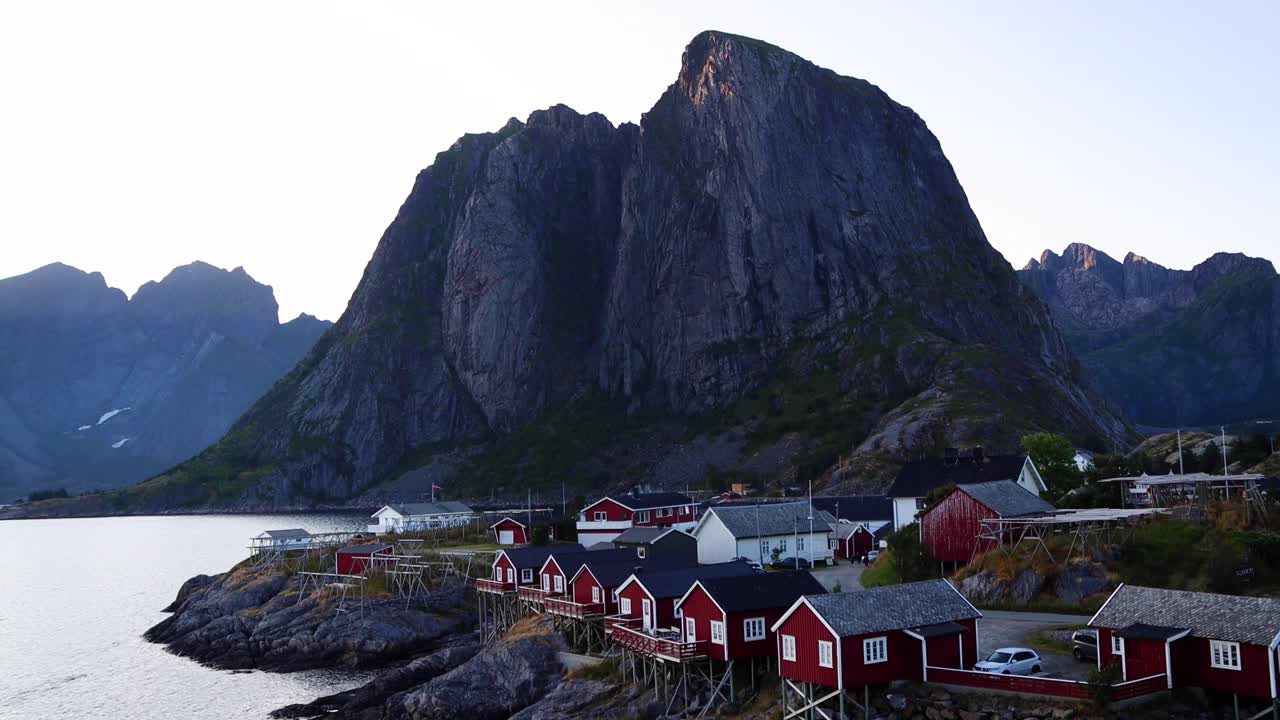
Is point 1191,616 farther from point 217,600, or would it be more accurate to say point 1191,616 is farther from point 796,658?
point 217,600

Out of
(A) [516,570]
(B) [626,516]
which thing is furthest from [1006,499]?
(B) [626,516]

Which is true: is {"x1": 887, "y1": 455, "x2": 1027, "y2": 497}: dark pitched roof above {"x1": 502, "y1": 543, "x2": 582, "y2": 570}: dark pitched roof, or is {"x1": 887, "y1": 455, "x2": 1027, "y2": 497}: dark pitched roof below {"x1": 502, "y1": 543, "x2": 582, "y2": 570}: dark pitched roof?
above

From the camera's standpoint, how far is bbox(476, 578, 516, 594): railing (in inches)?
2635

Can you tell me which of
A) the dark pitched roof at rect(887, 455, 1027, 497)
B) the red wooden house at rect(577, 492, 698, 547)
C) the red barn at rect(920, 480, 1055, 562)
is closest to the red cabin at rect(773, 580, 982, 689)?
the red barn at rect(920, 480, 1055, 562)

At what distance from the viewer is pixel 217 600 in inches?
3376

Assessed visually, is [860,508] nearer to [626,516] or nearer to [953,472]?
[953,472]

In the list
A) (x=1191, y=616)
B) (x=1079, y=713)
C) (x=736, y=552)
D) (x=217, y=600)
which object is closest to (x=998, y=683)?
(x=1079, y=713)

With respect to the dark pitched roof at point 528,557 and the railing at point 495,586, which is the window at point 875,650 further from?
the railing at point 495,586

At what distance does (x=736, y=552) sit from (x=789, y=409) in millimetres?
131872

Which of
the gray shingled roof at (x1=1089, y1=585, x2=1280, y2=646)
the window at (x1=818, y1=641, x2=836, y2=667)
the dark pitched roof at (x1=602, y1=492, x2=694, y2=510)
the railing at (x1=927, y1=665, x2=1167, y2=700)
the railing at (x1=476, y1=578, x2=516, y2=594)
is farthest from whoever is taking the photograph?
the dark pitched roof at (x1=602, y1=492, x2=694, y2=510)

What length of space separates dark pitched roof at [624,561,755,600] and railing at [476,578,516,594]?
56.6 ft

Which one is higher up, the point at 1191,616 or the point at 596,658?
the point at 1191,616

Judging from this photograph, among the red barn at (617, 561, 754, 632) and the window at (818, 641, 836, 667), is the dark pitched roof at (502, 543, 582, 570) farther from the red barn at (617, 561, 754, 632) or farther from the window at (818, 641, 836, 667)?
the window at (818, 641, 836, 667)

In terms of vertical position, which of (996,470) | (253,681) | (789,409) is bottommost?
(253,681)
